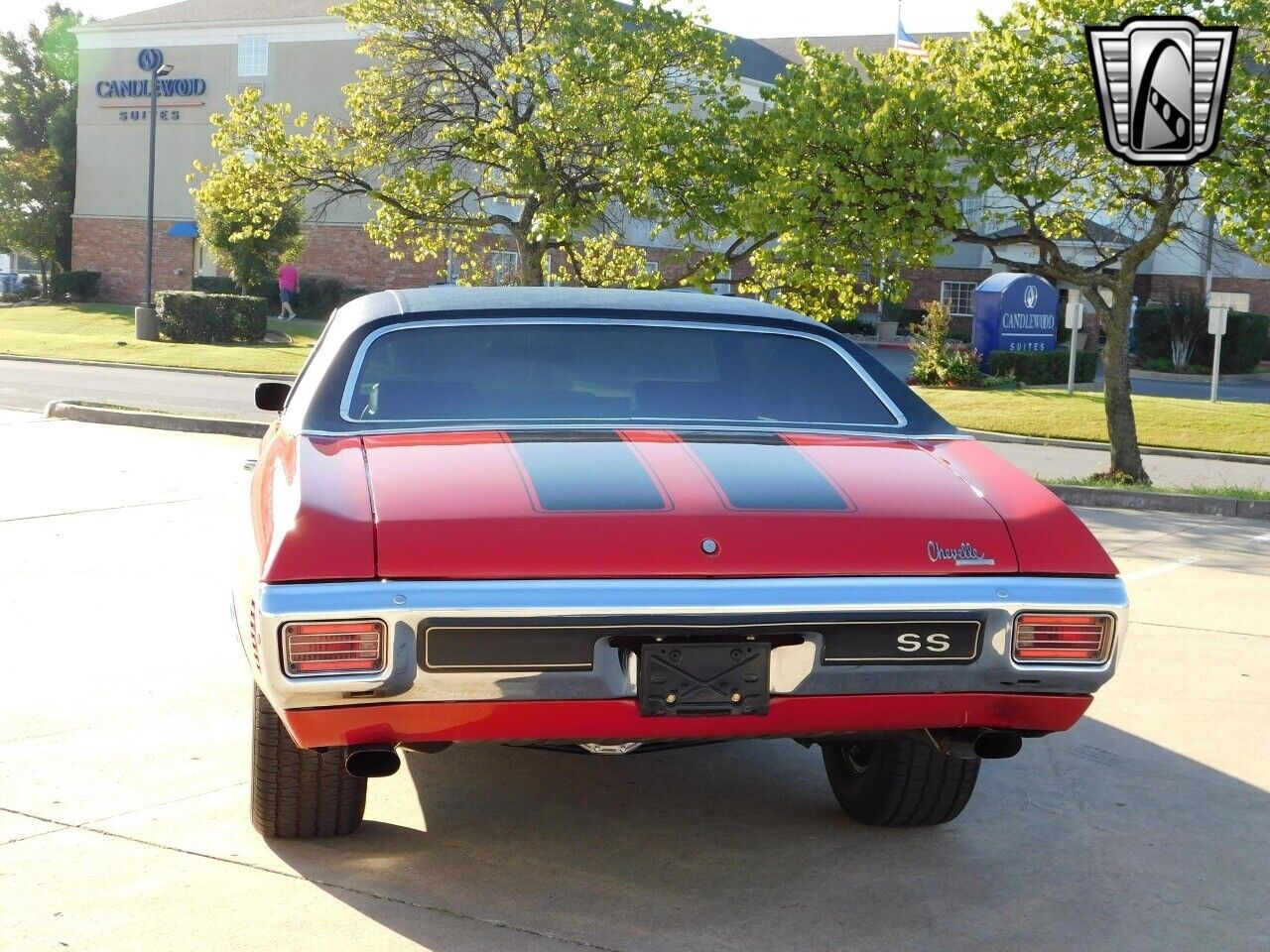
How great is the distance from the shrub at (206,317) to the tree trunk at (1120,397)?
23.2m

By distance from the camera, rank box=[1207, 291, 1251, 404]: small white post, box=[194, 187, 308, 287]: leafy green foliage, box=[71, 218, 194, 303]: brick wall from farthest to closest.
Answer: box=[71, 218, 194, 303]: brick wall → box=[194, 187, 308, 287]: leafy green foliage → box=[1207, 291, 1251, 404]: small white post

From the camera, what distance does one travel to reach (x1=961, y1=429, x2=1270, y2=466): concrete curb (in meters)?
21.2

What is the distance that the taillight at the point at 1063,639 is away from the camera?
3789 millimetres

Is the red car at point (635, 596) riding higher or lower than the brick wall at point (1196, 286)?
lower

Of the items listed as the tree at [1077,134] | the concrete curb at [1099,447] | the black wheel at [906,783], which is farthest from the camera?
the concrete curb at [1099,447]

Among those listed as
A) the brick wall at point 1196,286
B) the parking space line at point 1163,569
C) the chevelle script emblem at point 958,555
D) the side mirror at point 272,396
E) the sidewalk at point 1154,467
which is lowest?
the sidewalk at point 1154,467

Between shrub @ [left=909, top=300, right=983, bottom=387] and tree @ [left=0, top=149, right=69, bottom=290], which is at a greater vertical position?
tree @ [left=0, top=149, right=69, bottom=290]

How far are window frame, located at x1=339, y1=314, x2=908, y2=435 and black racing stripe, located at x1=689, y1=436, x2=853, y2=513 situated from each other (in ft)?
0.88

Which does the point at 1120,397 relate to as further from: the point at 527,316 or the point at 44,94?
the point at 44,94

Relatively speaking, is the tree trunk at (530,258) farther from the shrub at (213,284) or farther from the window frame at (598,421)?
the shrub at (213,284)

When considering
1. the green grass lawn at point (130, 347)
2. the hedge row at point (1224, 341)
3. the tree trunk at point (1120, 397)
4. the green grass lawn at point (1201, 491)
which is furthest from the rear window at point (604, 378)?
the hedge row at point (1224, 341)

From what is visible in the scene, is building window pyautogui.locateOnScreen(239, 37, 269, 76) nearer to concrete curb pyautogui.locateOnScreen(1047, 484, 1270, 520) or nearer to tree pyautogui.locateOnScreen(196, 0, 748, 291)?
tree pyautogui.locateOnScreen(196, 0, 748, 291)

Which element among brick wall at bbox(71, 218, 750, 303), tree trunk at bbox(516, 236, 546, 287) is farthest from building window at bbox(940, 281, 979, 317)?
tree trunk at bbox(516, 236, 546, 287)

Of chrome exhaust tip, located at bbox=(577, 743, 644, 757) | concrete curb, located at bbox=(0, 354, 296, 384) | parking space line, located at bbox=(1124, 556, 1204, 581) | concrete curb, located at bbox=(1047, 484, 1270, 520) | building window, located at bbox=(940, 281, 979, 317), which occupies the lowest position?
concrete curb, located at bbox=(0, 354, 296, 384)
